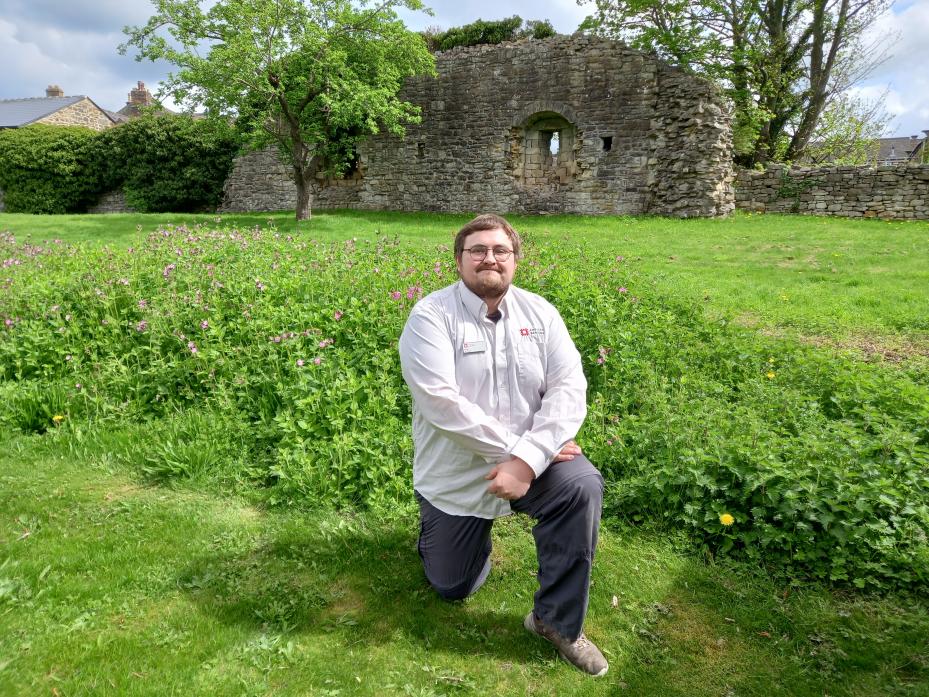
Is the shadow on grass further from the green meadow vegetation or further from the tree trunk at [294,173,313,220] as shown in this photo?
the tree trunk at [294,173,313,220]

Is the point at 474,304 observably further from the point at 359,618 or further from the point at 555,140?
the point at 555,140

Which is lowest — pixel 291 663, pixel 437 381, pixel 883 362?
pixel 291 663

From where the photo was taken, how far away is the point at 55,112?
33.1 m

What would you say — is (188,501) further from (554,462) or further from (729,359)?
(729,359)

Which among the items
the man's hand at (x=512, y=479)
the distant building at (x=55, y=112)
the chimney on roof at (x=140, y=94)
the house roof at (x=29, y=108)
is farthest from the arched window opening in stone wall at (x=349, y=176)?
the chimney on roof at (x=140, y=94)

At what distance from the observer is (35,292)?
18.1ft

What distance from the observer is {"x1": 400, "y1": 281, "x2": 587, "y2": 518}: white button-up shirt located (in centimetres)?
235

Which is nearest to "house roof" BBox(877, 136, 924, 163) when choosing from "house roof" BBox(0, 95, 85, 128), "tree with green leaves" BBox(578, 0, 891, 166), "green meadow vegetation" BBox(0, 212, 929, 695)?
"tree with green leaves" BBox(578, 0, 891, 166)

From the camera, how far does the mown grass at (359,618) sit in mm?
2260

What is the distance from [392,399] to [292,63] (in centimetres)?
1246

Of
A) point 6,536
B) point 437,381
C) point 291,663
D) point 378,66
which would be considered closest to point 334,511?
point 291,663

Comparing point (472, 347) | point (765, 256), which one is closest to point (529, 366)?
point (472, 347)

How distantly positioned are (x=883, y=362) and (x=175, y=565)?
18.4 feet

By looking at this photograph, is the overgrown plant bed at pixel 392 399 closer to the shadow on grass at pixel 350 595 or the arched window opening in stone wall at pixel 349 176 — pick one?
the shadow on grass at pixel 350 595
